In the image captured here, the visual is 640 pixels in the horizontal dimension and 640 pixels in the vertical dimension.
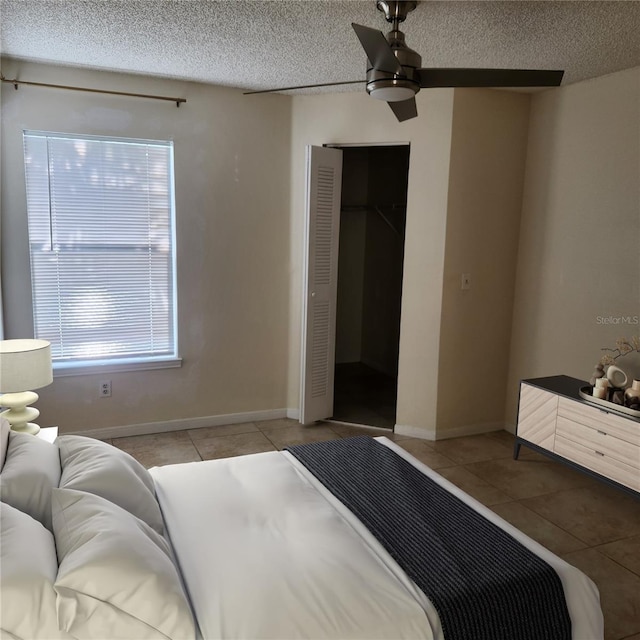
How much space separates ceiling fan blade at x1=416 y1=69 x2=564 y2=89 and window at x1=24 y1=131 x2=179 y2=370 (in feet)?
7.69

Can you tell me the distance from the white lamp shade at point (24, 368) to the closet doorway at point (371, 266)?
328cm

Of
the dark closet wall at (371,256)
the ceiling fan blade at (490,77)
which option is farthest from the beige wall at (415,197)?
the ceiling fan blade at (490,77)

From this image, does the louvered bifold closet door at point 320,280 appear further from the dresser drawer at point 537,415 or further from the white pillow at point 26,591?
the white pillow at point 26,591

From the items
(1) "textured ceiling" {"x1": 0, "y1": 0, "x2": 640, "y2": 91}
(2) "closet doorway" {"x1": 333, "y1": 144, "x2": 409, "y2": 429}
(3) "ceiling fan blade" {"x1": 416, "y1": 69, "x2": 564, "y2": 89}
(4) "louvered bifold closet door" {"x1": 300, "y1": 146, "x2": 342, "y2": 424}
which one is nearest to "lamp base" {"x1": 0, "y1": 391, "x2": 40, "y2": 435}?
(1) "textured ceiling" {"x1": 0, "y1": 0, "x2": 640, "y2": 91}

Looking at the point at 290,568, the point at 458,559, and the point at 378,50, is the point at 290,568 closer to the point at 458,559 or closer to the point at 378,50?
the point at 458,559

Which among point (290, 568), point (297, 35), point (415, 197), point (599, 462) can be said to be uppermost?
point (297, 35)

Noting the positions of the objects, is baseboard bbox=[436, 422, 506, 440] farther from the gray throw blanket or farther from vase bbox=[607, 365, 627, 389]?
the gray throw blanket

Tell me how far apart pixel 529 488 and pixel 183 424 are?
260 centimetres

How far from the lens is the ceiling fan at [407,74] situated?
2316mm

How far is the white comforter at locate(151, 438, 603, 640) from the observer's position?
154 cm

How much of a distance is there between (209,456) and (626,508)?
269 centimetres

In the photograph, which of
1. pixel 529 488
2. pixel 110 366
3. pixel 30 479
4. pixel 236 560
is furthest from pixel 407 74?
pixel 110 366

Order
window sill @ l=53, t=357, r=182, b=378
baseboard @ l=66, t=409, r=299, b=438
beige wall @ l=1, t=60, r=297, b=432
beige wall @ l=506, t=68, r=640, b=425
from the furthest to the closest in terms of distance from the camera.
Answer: baseboard @ l=66, t=409, r=299, b=438 → window sill @ l=53, t=357, r=182, b=378 → beige wall @ l=1, t=60, r=297, b=432 → beige wall @ l=506, t=68, r=640, b=425

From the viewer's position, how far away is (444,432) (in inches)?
173
